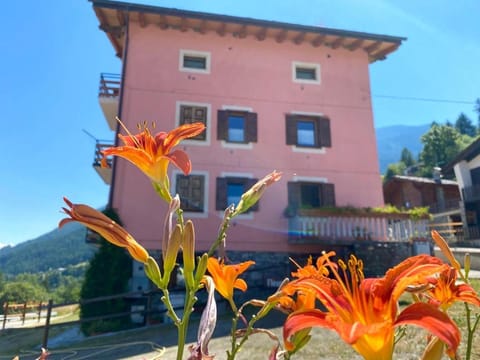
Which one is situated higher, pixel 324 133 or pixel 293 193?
pixel 324 133

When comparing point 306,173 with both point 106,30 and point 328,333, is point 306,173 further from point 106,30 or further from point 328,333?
point 106,30

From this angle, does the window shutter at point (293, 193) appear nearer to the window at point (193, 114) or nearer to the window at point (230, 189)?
the window at point (230, 189)

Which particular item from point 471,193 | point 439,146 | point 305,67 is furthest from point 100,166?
point 439,146

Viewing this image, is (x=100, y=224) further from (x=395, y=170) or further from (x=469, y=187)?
(x=395, y=170)

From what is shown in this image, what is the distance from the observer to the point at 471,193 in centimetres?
1809

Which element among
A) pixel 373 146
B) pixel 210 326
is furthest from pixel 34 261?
pixel 210 326

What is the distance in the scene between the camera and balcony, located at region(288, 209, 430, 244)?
9594 millimetres

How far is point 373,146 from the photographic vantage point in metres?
12.3

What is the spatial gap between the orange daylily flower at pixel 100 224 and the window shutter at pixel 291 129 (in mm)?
11134

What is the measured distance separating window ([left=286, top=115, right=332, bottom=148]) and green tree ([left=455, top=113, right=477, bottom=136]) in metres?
50.6

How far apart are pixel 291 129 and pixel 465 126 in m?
53.2

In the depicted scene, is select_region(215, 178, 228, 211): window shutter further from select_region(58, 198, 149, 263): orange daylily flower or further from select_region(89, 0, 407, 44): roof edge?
select_region(58, 198, 149, 263): orange daylily flower

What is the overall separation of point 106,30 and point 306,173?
8179 millimetres

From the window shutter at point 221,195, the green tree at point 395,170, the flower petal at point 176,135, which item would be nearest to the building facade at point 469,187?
the window shutter at point 221,195
